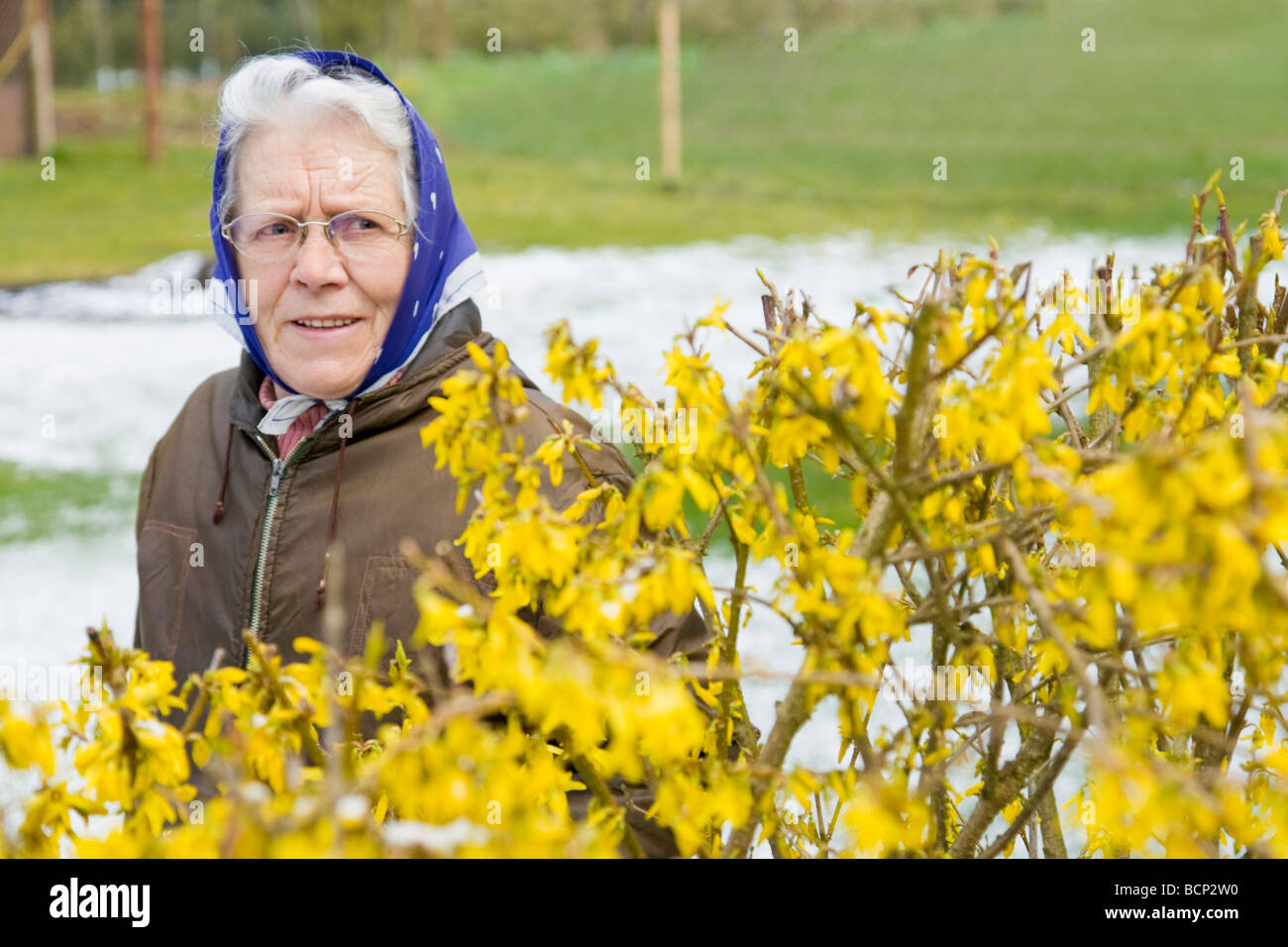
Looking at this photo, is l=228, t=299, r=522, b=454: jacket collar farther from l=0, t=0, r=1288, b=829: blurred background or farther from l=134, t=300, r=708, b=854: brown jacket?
l=0, t=0, r=1288, b=829: blurred background

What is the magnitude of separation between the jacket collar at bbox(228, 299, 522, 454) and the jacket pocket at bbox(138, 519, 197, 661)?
0.86 ft

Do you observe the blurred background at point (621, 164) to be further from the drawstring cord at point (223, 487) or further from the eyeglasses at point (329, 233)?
the eyeglasses at point (329, 233)

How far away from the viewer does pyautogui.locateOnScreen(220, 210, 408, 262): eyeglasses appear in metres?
2.14

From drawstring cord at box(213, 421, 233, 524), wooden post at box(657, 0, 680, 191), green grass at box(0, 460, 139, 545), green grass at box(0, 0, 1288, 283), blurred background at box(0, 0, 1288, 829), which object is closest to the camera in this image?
drawstring cord at box(213, 421, 233, 524)

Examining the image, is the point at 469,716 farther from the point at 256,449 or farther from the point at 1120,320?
the point at 256,449

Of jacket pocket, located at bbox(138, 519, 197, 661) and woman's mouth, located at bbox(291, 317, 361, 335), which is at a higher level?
woman's mouth, located at bbox(291, 317, 361, 335)

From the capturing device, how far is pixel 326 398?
2.19m

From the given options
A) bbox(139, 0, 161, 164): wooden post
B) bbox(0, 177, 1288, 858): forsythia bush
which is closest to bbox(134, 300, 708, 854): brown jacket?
bbox(0, 177, 1288, 858): forsythia bush

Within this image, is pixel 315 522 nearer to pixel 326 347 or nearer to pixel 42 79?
pixel 326 347

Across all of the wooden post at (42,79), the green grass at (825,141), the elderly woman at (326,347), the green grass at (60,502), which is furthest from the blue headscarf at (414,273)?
the wooden post at (42,79)

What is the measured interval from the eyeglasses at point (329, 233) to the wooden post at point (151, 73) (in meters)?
13.2

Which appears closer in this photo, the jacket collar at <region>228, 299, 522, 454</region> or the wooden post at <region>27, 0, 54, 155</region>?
the jacket collar at <region>228, 299, 522, 454</region>

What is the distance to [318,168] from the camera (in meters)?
2.14

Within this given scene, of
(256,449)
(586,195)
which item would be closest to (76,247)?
(586,195)
